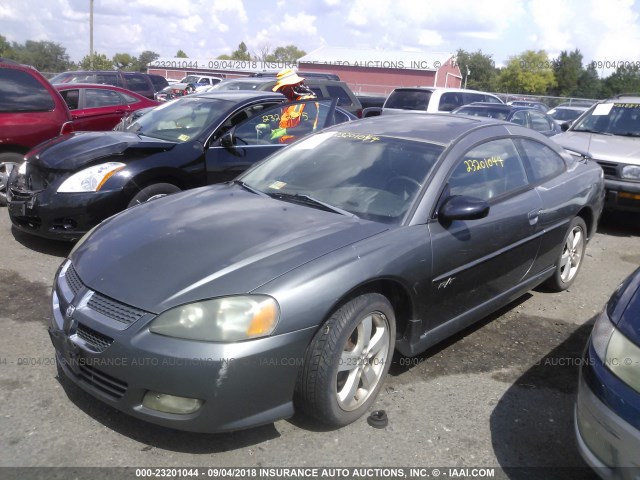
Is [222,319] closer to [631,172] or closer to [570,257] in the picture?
[570,257]

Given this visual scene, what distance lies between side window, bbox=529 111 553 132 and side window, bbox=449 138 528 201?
7.32m

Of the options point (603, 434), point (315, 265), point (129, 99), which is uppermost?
point (129, 99)

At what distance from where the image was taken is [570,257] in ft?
16.7

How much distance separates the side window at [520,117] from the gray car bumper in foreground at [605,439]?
29.2 ft

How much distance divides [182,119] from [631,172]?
5372 millimetres

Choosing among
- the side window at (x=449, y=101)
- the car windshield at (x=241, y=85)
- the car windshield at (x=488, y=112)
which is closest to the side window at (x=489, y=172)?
the car windshield at (x=488, y=112)

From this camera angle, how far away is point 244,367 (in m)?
2.48

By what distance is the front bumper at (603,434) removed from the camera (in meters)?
2.17

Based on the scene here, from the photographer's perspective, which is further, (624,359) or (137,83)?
(137,83)

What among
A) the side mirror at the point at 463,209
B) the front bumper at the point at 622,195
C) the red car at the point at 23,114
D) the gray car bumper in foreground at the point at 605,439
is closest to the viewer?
the gray car bumper in foreground at the point at 605,439

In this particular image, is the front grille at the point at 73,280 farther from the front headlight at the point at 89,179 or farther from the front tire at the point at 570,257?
the front tire at the point at 570,257

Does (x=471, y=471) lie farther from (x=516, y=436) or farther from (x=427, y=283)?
(x=427, y=283)

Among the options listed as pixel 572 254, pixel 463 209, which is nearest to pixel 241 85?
pixel 572 254

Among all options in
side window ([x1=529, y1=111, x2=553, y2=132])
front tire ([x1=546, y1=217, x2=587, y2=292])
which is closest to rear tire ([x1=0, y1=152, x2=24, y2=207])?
front tire ([x1=546, y1=217, x2=587, y2=292])
